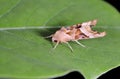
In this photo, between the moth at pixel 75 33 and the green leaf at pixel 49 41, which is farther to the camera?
the moth at pixel 75 33

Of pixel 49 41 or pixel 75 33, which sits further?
pixel 75 33

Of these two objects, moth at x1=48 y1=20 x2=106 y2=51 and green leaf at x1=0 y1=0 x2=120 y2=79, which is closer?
green leaf at x1=0 y1=0 x2=120 y2=79

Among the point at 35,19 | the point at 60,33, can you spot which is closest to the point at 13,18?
the point at 35,19

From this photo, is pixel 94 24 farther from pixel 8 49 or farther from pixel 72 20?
pixel 8 49
